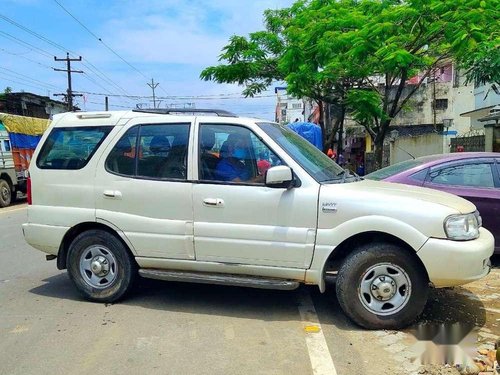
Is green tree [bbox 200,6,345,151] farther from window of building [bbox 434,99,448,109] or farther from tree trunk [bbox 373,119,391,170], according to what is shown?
window of building [bbox 434,99,448,109]

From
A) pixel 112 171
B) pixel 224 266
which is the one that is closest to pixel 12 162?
pixel 112 171

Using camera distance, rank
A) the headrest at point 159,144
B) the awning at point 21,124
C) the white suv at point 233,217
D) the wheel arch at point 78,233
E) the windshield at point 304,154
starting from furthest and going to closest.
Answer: the awning at point 21,124 → the wheel arch at point 78,233 → the headrest at point 159,144 → the windshield at point 304,154 → the white suv at point 233,217

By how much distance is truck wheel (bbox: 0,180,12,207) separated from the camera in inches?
622

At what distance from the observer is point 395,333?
4.27m

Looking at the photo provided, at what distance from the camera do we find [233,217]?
15.2 ft

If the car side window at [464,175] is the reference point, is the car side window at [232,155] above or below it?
above

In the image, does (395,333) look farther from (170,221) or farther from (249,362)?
(170,221)

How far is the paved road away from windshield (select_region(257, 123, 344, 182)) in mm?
1390

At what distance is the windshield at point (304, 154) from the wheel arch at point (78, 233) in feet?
6.20

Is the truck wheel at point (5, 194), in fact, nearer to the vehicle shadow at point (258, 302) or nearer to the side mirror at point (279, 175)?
the vehicle shadow at point (258, 302)

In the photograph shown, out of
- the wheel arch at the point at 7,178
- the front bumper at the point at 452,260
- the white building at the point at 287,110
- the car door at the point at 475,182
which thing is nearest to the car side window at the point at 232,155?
the front bumper at the point at 452,260

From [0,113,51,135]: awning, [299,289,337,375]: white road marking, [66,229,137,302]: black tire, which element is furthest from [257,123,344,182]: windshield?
[0,113,51,135]: awning

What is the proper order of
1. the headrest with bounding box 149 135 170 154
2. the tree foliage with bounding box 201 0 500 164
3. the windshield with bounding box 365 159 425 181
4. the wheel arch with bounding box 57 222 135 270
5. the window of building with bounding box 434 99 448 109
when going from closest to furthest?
the headrest with bounding box 149 135 170 154
the wheel arch with bounding box 57 222 135 270
the windshield with bounding box 365 159 425 181
the tree foliage with bounding box 201 0 500 164
the window of building with bounding box 434 99 448 109

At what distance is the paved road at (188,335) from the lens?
3715mm
